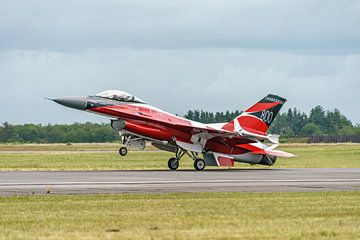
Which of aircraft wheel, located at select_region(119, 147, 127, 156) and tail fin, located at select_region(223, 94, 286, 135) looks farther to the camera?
tail fin, located at select_region(223, 94, 286, 135)

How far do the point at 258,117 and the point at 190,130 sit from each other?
3.59 m

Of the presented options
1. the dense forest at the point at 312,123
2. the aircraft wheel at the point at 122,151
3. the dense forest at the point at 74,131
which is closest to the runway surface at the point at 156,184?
the aircraft wheel at the point at 122,151

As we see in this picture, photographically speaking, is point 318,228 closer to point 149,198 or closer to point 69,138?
point 149,198

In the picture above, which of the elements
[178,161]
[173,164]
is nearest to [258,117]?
[178,161]

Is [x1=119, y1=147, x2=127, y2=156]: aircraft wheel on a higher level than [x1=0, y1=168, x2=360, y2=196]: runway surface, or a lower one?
higher

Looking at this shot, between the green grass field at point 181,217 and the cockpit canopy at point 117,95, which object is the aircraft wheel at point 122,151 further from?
the green grass field at point 181,217

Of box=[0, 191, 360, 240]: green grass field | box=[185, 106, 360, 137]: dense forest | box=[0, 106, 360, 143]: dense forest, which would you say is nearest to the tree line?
box=[0, 106, 360, 143]: dense forest

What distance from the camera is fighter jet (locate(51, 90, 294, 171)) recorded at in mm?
38906

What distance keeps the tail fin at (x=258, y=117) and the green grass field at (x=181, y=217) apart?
65.1 ft

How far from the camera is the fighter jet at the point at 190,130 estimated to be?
38.9 m

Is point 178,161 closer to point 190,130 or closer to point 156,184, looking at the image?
point 190,130

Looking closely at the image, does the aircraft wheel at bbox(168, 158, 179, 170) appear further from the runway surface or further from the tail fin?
the runway surface

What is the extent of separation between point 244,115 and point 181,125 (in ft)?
11.6

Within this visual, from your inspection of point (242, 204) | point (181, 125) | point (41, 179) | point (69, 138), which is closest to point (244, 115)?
point (181, 125)
